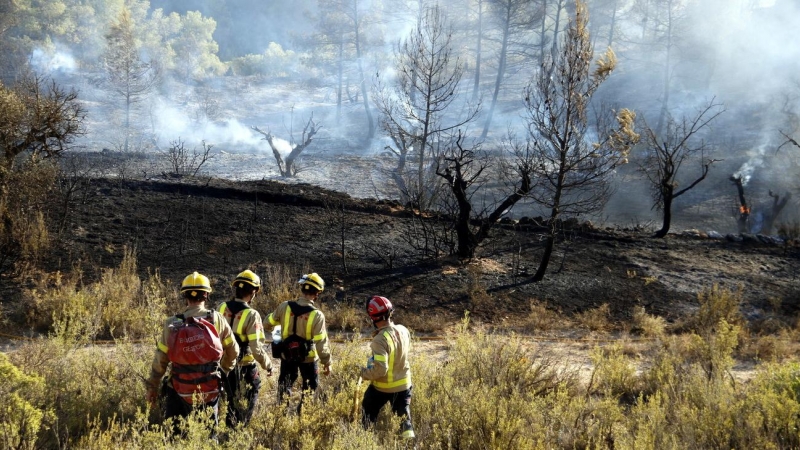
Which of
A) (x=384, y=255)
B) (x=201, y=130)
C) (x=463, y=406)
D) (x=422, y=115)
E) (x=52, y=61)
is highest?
(x=52, y=61)

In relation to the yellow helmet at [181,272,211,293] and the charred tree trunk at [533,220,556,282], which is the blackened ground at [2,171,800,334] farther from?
the yellow helmet at [181,272,211,293]

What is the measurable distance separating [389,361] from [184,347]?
55.2 inches

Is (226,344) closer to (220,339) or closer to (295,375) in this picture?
(220,339)

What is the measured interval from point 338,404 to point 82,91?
38.5 metres

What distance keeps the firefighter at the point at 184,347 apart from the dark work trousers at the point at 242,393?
0.33 m

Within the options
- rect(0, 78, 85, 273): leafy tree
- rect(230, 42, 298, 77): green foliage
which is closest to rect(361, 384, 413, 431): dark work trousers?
rect(0, 78, 85, 273): leafy tree

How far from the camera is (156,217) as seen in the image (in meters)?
12.4

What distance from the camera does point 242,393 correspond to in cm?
471

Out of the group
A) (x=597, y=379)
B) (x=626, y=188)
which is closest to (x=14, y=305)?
(x=597, y=379)

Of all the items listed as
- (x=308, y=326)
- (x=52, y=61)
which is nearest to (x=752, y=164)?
(x=308, y=326)

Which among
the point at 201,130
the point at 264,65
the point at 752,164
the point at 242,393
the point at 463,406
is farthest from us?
the point at 264,65

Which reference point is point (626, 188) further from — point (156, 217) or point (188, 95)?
point (188, 95)

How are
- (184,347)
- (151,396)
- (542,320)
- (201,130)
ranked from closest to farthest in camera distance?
(184,347), (151,396), (542,320), (201,130)

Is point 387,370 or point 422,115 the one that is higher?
point 422,115
